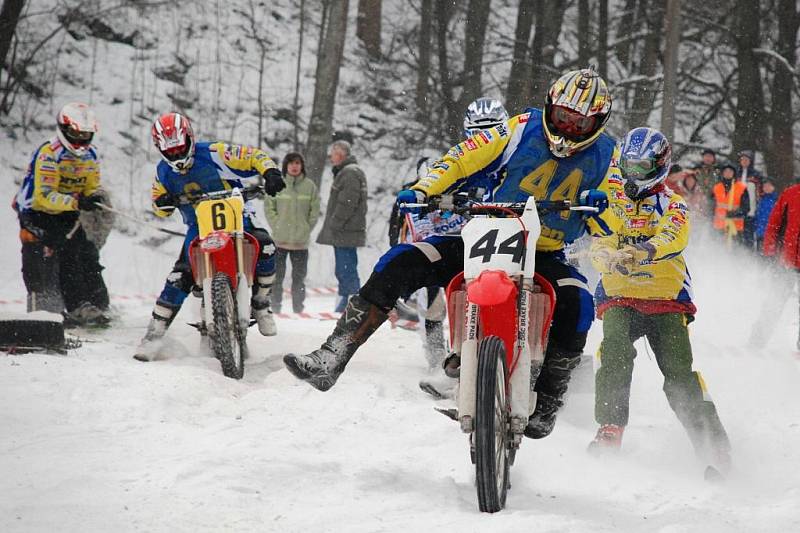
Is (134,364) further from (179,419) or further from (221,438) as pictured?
(221,438)

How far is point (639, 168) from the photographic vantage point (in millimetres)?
5809

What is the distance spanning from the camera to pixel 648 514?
14.7ft

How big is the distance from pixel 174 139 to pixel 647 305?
3.90 meters

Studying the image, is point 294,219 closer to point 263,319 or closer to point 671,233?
point 263,319

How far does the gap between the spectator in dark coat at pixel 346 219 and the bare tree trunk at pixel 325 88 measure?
416 centimetres

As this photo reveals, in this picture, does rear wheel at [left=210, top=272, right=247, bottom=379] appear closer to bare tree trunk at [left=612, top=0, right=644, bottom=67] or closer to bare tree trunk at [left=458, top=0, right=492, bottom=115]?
bare tree trunk at [left=458, top=0, right=492, bottom=115]

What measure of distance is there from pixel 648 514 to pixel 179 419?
2.80 m

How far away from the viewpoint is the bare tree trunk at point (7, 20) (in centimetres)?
1580

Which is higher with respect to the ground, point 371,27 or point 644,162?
point 371,27

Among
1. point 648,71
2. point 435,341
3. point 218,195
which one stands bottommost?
point 435,341

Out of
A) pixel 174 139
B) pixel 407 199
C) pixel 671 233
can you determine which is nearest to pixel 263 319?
pixel 174 139

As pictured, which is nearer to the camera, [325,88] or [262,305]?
[262,305]

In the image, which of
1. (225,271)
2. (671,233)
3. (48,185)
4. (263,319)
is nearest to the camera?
(671,233)

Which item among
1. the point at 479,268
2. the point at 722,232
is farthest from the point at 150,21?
the point at 479,268
